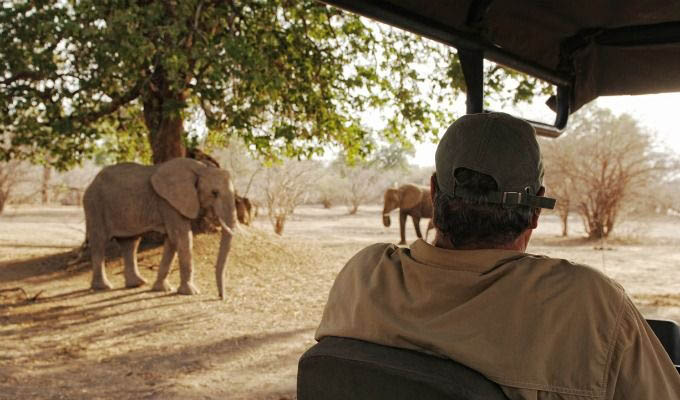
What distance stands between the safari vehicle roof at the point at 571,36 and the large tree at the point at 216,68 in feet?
15.6

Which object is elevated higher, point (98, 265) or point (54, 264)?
point (98, 265)

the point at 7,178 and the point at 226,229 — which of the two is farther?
the point at 7,178

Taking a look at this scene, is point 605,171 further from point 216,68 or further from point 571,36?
point 571,36

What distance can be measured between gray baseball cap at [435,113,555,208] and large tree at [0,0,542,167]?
19.2 ft

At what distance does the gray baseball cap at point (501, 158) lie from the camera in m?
1.40

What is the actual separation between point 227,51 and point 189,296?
360cm

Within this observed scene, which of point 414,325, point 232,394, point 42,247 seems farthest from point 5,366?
point 42,247

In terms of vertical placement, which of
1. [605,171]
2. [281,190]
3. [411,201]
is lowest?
[411,201]

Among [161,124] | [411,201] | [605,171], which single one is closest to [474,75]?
[161,124]

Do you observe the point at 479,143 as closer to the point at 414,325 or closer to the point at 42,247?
the point at 414,325

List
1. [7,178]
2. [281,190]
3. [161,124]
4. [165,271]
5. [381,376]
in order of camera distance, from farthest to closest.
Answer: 1. [7,178]
2. [281,190]
3. [161,124]
4. [165,271]
5. [381,376]

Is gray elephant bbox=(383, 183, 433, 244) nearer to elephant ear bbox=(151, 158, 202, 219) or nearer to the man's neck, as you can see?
elephant ear bbox=(151, 158, 202, 219)

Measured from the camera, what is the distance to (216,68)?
7148 millimetres

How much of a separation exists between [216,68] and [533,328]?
252 inches
